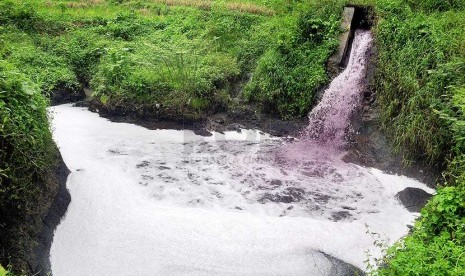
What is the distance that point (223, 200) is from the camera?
869cm

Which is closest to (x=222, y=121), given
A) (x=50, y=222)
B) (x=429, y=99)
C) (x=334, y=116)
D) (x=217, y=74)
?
(x=217, y=74)

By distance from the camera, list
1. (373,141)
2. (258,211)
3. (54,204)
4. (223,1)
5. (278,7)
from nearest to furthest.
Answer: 1. (54,204)
2. (258,211)
3. (373,141)
4. (278,7)
5. (223,1)

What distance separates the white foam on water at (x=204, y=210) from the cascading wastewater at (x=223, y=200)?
23 mm

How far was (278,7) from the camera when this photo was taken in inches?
617

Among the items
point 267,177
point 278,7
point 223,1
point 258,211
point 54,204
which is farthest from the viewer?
point 223,1

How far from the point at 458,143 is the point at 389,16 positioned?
5230mm

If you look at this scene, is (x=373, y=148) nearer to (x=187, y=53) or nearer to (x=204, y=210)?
(x=204, y=210)

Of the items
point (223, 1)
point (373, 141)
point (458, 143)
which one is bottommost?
point (373, 141)

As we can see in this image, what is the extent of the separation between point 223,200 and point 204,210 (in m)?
0.54

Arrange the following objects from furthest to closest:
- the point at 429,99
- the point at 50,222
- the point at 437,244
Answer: the point at 429,99, the point at 50,222, the point at 437,244

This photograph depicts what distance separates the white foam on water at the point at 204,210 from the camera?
702cm

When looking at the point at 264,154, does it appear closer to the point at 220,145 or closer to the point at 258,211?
the point at 220,145

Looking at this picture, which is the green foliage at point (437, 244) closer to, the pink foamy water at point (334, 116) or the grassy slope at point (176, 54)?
the pink foamy water at point (334, 116)

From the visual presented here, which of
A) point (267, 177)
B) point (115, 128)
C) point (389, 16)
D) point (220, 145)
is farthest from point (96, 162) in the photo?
point (389, 16)
